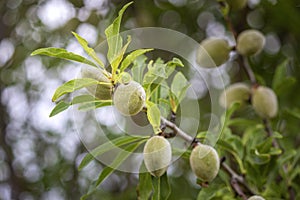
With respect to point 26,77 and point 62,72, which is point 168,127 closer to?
point 62,72

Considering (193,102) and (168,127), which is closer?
(168,127)

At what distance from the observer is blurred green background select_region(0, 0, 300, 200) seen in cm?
157

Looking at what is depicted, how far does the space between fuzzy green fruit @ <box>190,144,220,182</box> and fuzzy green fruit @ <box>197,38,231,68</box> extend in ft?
1.20

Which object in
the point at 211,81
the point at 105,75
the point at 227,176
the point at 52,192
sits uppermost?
the point at 105,75

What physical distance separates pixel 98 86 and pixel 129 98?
59mm

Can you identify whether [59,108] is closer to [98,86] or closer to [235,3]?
[98,86]

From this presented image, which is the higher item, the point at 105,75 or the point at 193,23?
the point at 105,75

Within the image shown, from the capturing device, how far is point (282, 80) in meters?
1.20

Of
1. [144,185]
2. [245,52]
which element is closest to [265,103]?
[245,52]

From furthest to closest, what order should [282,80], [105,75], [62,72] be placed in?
[62,72] < [282,80] < [105,75]

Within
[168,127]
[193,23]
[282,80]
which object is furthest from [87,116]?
[168,127]

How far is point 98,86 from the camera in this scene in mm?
638

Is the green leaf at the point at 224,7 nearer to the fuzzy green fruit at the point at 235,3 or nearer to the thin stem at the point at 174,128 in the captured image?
the fuzzy green fruit at the point at 235,3

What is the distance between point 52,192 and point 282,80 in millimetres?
913
